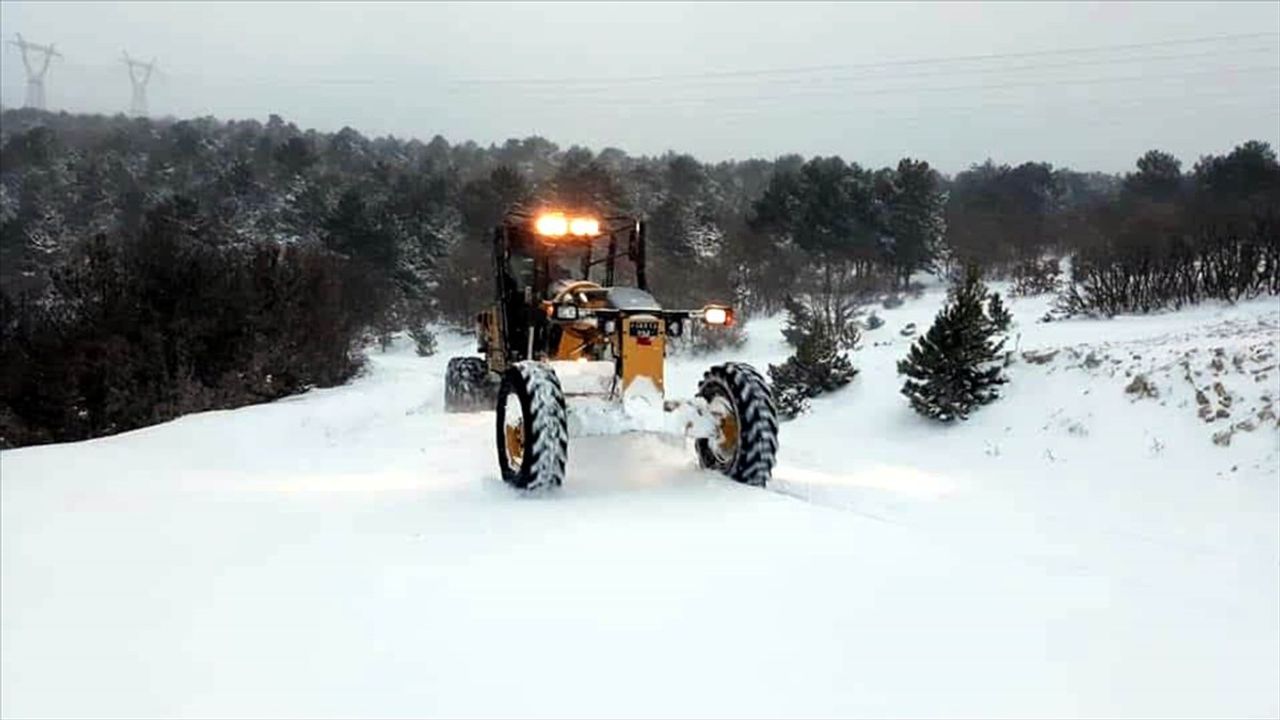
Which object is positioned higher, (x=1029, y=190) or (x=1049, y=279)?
(x=1029, y=190)

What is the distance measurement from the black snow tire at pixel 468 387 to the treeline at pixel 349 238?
583 cm

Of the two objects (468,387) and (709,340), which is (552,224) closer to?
(468,387)

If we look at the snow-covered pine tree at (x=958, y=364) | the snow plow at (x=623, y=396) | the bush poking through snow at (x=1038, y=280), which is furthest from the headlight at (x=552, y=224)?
the bush poking through snow at (x=1038, y=280)

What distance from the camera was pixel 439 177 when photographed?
5203cm

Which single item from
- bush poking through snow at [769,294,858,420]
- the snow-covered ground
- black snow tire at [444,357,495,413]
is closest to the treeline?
black snow tire at [444,357,495,413]

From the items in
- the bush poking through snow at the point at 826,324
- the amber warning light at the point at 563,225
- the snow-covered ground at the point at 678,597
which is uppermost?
the amber warning light at the point at 563,225

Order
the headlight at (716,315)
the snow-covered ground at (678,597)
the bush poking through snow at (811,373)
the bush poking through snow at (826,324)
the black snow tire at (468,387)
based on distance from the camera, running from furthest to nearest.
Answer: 1. the bush poking through snow at (826,324)
2. the bush poking through snow at (811,373)
3. the black snow tire at (468,387)
4. the headlight at (716,315)
5. the snow-covered ground at (678,597)

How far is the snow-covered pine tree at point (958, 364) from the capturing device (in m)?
11.4

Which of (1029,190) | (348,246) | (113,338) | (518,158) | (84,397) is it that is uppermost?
(518,158)

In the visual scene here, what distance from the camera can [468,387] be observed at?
12.2 metres

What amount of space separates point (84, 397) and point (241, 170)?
4277 cm

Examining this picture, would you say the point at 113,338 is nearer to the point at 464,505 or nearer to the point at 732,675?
the point at 464,505

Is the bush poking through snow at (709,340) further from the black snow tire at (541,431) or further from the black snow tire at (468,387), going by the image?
the black snow tire at (541,431)

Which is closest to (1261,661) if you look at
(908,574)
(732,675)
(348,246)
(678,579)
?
(908,574)
